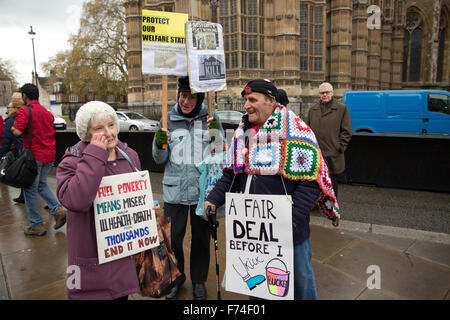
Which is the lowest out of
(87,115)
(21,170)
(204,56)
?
(21,170)

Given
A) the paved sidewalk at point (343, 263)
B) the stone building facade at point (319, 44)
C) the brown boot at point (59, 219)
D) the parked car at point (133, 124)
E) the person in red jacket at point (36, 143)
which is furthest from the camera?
the stone building facade at point (319, 44)

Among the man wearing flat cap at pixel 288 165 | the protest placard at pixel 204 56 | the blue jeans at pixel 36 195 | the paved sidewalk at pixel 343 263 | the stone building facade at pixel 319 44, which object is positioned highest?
the stone building facade at pixel 319 44

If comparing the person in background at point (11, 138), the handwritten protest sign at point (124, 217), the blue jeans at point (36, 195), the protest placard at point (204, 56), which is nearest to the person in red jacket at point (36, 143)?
the blue jeans at point (36, 195)

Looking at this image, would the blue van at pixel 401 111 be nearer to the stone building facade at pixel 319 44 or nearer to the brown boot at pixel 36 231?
the stone building facade at pixel 319 44

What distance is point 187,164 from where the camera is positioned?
304 centimetres

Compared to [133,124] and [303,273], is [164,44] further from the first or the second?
[133,124]

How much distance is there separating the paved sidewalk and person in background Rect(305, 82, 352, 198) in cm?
96

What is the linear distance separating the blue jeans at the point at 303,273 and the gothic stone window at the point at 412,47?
3869 centimetres

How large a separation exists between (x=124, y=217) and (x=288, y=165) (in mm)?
1092

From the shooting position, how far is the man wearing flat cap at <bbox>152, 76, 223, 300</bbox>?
120 inches

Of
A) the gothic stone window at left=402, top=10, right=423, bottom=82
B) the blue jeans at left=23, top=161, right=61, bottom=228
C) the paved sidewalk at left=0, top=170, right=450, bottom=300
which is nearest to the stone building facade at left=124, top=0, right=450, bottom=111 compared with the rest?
the gothic stone window at left=402, top=10, right=423, bottom=82

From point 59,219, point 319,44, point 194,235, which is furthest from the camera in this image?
point 319,44

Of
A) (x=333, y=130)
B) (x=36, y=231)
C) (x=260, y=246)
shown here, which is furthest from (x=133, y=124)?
(x=260, y=246)

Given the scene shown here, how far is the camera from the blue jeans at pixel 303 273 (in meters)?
Answer: 2.24
